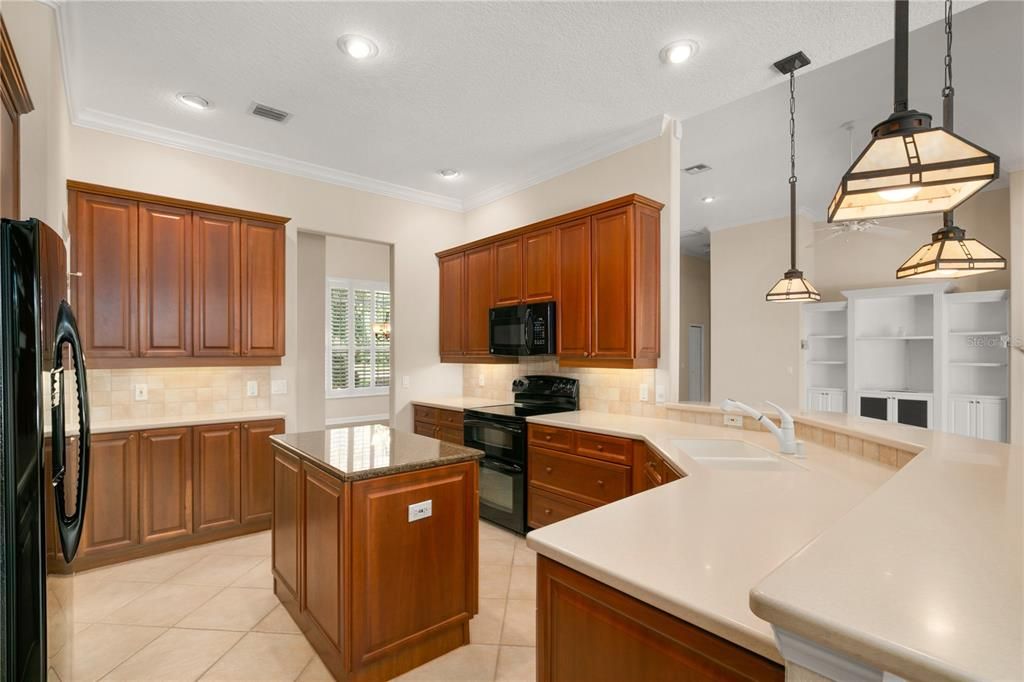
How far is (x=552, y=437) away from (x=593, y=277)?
1214mm

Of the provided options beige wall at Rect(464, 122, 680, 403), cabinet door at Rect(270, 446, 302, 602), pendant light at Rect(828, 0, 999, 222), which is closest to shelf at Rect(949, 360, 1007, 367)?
beige wall at Rect(464, 122, 680, 403)

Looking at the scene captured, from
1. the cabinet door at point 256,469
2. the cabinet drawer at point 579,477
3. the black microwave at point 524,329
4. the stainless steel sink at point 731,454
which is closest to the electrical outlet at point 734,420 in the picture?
the stainless steel sink at point 731,454

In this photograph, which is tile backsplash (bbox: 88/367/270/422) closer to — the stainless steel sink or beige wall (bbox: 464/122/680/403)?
beige wall (bbox: 464/122/680/403)

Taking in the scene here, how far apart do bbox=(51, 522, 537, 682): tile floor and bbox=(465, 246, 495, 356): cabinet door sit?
1.95m

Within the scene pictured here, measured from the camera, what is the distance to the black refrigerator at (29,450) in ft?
3.21

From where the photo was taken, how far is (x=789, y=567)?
0.74 meters

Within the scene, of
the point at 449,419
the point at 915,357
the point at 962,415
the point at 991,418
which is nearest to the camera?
the point at 449,419

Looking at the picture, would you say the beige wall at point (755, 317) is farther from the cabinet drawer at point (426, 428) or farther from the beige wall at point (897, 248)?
the cabinet drawer at point (426, 428)

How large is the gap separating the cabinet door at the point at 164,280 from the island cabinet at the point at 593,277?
237 cm

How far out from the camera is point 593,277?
356 centimetres

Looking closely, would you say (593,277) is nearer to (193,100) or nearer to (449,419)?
(449,419)

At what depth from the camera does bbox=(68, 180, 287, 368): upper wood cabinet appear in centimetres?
317

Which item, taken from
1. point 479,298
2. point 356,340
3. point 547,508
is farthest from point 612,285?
point 356,340

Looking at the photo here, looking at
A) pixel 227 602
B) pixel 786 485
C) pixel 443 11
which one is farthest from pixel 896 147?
pixel 227 602
